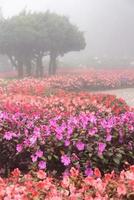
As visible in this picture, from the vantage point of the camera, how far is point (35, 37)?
89.7 feet

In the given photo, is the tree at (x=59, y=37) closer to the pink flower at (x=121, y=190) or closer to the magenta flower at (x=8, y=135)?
the magenta flower at (x=8, y=135)

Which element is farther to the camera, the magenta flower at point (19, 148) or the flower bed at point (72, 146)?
the magenta flower at point (19, 148)

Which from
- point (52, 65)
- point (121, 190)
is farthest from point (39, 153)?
point (52, 65)

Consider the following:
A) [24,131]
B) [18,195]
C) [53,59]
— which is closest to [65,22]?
[53,59]

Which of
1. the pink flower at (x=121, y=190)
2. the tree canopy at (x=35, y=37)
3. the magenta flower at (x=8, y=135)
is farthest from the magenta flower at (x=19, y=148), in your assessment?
the tree canopy at (x=35, y=37)

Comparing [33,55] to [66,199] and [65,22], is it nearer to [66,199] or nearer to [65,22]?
[65,22]

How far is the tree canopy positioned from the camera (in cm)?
2755

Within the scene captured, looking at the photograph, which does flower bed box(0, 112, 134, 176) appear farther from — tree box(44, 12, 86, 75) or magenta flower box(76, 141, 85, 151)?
tree box(44, 12, 86, 75)

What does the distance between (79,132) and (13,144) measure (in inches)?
44.3

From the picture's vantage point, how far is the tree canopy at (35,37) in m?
27.5

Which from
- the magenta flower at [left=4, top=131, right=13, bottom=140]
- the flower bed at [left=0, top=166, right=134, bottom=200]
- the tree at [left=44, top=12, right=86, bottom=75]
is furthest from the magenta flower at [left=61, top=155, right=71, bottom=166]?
the tree at [left=44, top=12, right=86, bottom=75]

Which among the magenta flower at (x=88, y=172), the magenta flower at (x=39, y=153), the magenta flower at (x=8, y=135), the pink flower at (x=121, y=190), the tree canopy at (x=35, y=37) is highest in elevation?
the tree canopy at (x=35, y=37)

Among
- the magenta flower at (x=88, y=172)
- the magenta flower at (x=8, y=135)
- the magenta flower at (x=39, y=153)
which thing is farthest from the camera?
the magenta flower at (x=8, y=135)

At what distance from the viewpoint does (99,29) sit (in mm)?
74938
